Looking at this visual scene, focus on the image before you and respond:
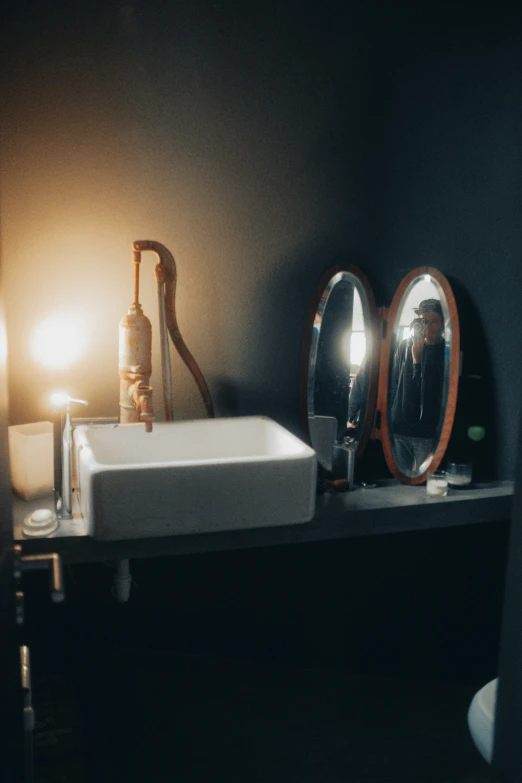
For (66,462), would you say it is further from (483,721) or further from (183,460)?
(483,721)

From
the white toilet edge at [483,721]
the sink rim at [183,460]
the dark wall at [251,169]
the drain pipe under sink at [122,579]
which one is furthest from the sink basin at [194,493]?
the white toilet edge at [483,721]

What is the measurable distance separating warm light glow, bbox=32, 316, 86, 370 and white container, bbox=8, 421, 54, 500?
0.19m

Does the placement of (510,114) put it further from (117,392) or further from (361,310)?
(117,392)

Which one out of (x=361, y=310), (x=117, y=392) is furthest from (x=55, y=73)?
(x=361, y=310)

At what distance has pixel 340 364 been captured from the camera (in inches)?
75.7

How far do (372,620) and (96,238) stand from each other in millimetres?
1444

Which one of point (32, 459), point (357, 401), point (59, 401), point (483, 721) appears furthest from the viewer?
point (357, 401)

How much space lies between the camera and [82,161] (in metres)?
1.71

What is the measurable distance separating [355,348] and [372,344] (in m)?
0.05

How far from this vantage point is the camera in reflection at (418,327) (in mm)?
1832

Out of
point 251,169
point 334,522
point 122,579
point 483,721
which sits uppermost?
point 251,169

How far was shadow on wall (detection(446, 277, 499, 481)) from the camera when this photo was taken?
6.06 feet

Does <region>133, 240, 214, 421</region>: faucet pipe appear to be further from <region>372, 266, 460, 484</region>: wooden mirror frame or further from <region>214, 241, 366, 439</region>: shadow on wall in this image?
<region>372, 266, 460, 484</region>: wooden mirror frame

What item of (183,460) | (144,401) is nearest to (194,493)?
(183,460)
